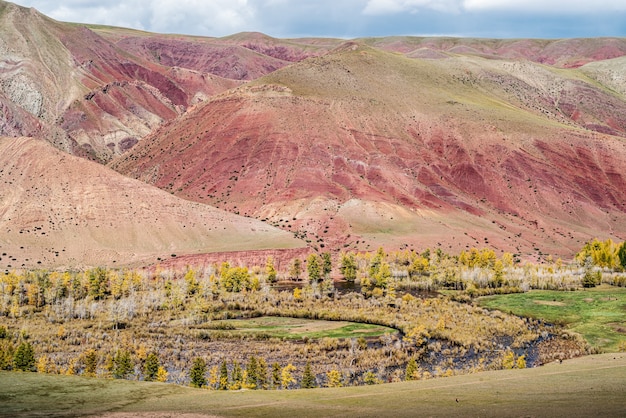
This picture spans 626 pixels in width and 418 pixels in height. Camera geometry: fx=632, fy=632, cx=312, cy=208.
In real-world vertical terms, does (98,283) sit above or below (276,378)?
above

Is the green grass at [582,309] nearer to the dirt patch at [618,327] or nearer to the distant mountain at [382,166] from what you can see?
the dirt patch at [618,327]

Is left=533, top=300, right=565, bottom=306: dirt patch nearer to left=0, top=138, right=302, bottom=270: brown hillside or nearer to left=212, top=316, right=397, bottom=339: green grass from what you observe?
left=212, top=316, right=397, bottom=339: green grass

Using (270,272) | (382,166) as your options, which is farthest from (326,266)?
(382,166)

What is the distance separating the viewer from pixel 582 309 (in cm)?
8019

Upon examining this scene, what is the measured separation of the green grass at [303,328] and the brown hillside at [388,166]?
51132 millimetres

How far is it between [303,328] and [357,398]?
142 ft

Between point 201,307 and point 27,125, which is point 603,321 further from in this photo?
point 27,125

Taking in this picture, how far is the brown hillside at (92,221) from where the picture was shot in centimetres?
11200

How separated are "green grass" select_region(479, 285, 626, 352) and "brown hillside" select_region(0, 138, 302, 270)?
4606 cm

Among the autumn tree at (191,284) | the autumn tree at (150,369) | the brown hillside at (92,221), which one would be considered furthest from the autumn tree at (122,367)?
the brown hillside at (92,221)

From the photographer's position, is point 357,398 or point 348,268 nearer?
point 357,398

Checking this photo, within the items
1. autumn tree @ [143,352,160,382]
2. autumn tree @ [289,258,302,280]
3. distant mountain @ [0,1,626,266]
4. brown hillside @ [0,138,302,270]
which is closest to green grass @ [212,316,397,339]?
autumn tree @ [143,352,160,382]

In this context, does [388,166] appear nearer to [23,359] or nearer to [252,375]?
[252,375]

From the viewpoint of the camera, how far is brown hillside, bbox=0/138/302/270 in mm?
112000
